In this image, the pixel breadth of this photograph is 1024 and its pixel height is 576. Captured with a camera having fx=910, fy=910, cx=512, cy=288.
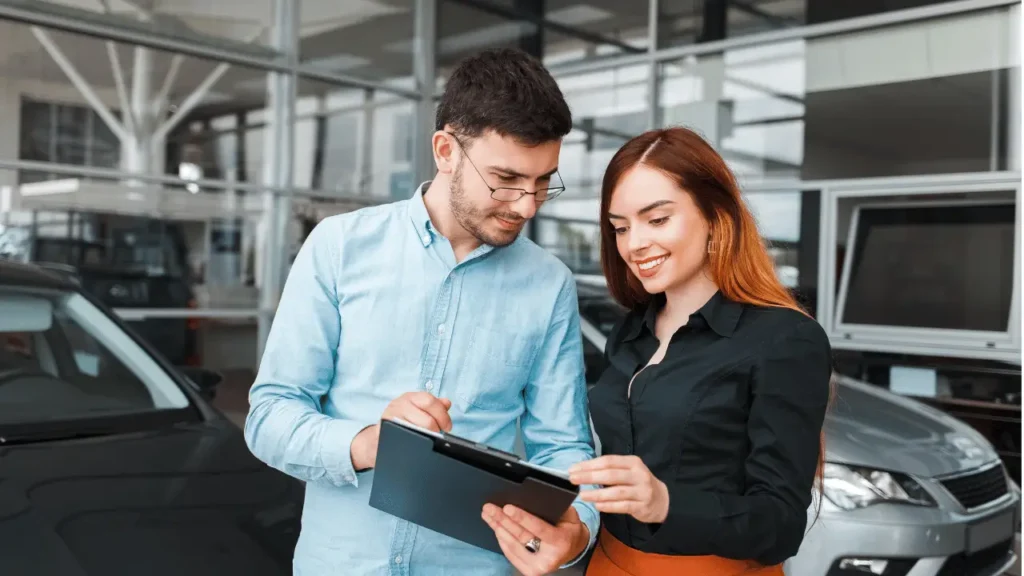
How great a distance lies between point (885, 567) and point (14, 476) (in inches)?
107

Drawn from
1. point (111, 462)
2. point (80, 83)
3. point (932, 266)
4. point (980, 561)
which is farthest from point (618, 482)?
point (80, 83)

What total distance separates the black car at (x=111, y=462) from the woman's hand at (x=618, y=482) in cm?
106

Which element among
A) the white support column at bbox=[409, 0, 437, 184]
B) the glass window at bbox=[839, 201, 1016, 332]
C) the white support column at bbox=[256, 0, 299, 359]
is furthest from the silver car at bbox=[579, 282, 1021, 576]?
the white support column at bbox=[409, 0, 437, 184]

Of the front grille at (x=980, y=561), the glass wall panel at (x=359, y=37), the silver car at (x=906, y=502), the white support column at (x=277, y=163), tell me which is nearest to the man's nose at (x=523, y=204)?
the silver car at (x=906, y=502)

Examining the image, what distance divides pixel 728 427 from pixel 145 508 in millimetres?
1448

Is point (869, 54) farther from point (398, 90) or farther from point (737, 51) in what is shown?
point (398, 90)

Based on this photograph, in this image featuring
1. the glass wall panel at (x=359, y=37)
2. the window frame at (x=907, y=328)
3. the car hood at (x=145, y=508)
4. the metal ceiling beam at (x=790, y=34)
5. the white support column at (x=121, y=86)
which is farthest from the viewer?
the glass wall panel at (x=359, y=37)

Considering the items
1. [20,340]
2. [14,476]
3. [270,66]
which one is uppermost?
[270,66]

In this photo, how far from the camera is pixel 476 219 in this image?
1.59 metres

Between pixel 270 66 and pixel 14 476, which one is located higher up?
pixel 270 66

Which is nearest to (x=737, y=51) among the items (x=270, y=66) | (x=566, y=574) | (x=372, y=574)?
(x=270, y=66)

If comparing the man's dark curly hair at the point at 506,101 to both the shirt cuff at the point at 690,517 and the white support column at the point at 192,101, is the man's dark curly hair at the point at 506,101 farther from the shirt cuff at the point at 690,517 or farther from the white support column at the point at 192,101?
the white support column at the point at 192,101

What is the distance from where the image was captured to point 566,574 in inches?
158

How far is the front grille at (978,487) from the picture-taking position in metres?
3.40
